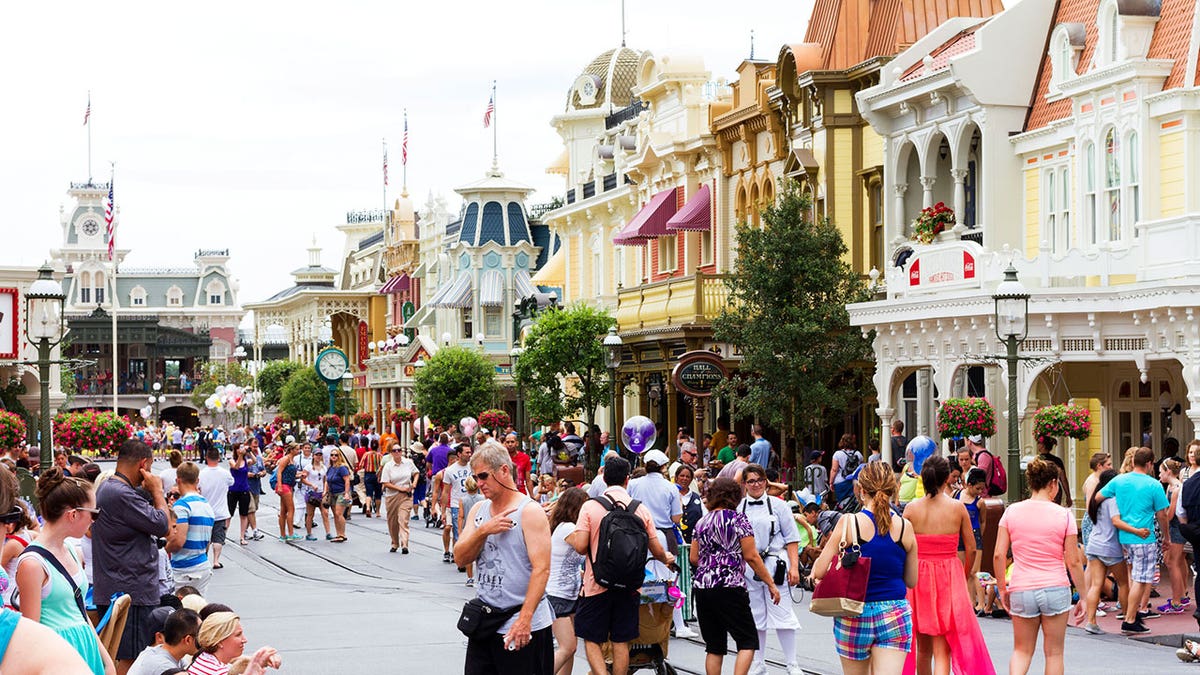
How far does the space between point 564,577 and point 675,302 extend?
26.2 meters

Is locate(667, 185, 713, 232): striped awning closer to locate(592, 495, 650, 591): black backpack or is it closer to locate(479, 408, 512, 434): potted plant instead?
locate(479, 408, 512, 434): potted plant

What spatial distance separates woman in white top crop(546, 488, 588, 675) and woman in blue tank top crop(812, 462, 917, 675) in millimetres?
2213

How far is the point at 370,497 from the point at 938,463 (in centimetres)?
2573

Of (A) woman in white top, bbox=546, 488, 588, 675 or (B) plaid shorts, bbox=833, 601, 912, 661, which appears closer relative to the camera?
(B) plaid shorts, bbox=833, 601, 912, 661

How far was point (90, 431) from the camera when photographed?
31188mm

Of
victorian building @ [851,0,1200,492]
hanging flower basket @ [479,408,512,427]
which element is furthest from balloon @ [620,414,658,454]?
hanging flower basket @ [479,408,512,427]

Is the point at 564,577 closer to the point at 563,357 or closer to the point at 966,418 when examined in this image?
the point at 966,418

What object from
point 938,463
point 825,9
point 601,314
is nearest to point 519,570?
point 938,463

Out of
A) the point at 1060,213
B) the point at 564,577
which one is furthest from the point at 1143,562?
the point at 1060,213

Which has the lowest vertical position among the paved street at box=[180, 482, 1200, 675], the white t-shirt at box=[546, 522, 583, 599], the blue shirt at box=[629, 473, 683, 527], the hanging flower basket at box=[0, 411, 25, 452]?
the paved street at box=[180, 482, 1200, 675]

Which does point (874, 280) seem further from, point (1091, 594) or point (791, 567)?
point (791, 567)

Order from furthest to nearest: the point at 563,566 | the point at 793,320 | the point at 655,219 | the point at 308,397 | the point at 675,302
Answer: the point at 308,397, the point at 655,219, the point at 675,302, the point at 793,320, the point at 563,566

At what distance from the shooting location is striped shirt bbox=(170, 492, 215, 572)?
Answer: 14523mm

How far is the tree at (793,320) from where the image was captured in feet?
99.6
